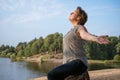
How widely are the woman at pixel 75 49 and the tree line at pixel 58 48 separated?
61.7 meters

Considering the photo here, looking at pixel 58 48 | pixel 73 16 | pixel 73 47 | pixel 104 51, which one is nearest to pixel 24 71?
pixel 104 51

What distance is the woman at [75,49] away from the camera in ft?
10.7

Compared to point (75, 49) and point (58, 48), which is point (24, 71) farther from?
point (58, 48)

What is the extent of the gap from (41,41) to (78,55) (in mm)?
105661

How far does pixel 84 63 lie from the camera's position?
340 centimetres

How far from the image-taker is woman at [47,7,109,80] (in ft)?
10.7

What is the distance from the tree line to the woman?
61.7 m

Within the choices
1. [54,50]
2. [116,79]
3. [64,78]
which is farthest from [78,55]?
[54,50]

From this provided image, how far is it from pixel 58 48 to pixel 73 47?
98723mm

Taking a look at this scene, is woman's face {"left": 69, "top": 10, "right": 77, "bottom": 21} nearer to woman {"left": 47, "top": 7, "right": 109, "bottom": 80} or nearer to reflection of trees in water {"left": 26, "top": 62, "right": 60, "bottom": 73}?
woman {"left": 47, "top": 7, "right": 109, "bottom": 80}

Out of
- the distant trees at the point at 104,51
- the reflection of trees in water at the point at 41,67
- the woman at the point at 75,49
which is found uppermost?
the woman at the point at 75,49

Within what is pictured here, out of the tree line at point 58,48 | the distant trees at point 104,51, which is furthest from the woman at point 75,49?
the distant trees at point 104,51

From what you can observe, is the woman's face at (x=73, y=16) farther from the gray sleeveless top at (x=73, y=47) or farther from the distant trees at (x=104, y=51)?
the distant trees at (x=104, y=51)

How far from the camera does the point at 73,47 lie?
3.45 meters
